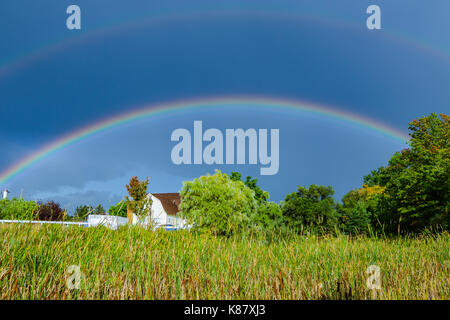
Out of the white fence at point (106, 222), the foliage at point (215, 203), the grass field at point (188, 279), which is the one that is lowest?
the grass field at point (188, 279)

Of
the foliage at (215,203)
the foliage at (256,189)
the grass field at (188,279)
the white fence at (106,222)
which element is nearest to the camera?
the grass field at (188,279)

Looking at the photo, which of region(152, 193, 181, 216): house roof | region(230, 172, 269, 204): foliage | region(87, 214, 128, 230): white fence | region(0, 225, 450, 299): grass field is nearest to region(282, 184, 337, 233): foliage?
region(230, 172, 269, 204): foliage

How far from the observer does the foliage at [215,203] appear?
13.9 meters

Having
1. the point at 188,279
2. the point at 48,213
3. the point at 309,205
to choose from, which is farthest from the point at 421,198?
the point at 48,213

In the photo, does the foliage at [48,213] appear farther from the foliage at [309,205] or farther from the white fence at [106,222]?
the foliage at [309,205]

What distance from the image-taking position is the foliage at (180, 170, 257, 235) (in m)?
13.9

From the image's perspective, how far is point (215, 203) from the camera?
14.3m

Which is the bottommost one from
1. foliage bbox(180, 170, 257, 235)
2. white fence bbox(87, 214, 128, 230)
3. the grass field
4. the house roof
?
the grass field

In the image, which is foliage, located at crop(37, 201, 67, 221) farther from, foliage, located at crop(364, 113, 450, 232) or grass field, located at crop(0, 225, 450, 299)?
foliage, located at crop(364, 113, 450, 232)

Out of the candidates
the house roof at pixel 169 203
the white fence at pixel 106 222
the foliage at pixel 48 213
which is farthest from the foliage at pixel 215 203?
the house roof at pixel 169 203

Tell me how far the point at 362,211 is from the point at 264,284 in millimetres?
18622

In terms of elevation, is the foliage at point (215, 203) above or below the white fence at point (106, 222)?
above
